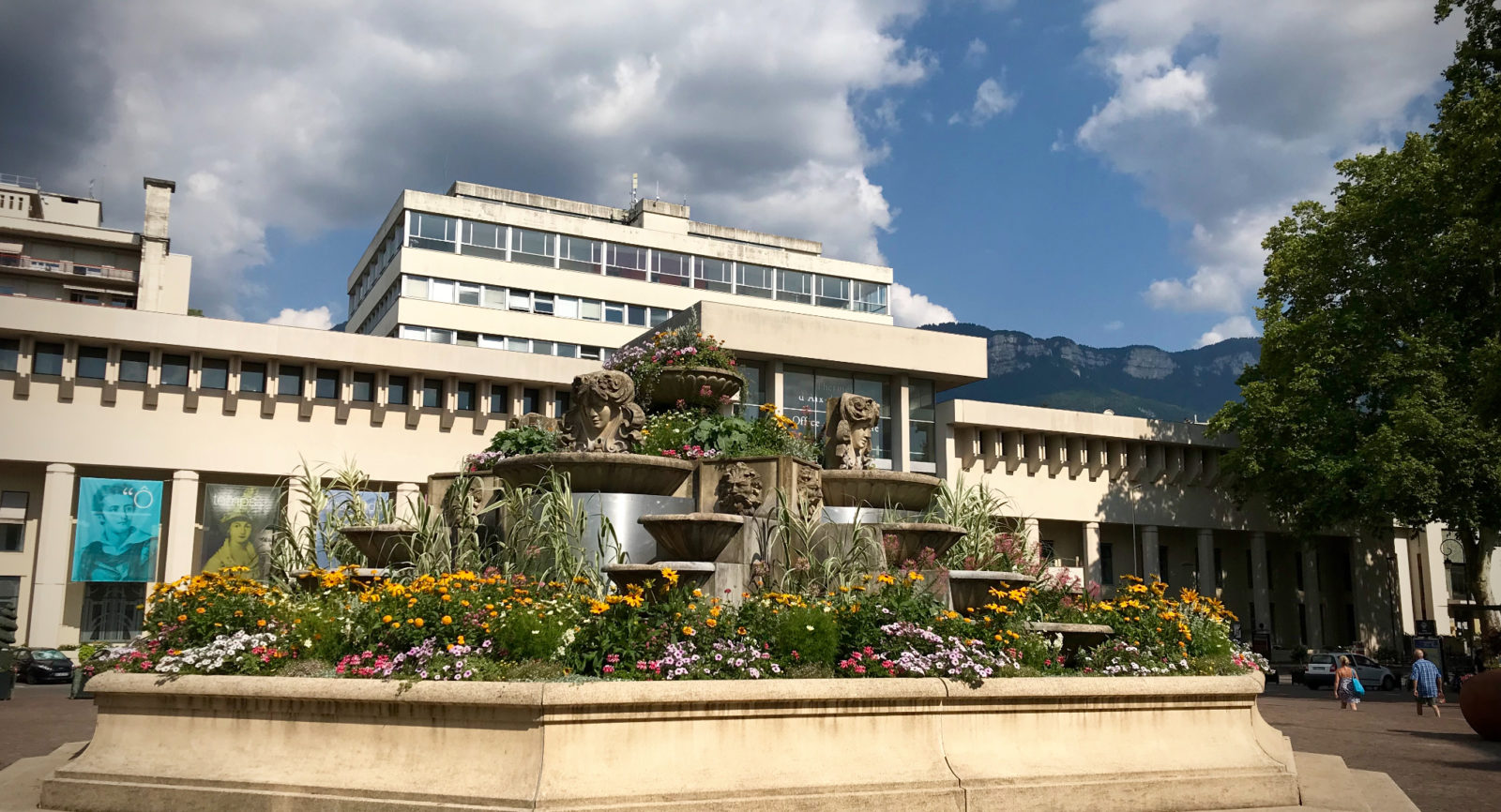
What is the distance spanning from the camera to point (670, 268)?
5700 centimetres

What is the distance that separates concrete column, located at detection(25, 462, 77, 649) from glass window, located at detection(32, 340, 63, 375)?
2.91m

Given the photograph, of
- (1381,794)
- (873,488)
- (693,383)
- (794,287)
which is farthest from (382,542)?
(794,287)

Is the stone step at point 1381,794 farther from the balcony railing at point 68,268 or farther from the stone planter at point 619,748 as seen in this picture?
the balcony railing at point 68,268

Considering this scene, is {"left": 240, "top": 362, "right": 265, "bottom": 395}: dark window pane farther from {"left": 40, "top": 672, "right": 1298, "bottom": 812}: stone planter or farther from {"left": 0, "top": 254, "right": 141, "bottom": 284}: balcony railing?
{"left": 0, "top": 254, "right": 141, "bottom": 284}: balcony railing

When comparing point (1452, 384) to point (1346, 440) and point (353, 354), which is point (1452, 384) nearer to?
point (1346, 440)

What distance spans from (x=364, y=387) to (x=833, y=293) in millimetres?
29422

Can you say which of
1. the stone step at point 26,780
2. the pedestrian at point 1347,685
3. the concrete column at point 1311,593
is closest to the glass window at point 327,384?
the stone step at point 26,780

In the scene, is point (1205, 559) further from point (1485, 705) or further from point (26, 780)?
point (26, 780)

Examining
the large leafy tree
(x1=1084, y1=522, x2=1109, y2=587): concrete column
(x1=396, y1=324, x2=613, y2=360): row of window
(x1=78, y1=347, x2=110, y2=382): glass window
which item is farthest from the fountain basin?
(x1=396, y1=324, x2=613, y2=360): row of window

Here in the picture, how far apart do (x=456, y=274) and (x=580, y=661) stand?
4712 centimetres

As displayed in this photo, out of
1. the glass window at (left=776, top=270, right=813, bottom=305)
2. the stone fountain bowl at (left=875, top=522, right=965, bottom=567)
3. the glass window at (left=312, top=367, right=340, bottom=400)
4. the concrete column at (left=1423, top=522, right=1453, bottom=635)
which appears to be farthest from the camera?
the glass window at (left=776, top=270, right=813, bottom=305)

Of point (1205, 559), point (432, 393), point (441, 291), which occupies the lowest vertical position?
point (1205, 559)

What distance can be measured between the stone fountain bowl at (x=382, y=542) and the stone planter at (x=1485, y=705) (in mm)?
16132

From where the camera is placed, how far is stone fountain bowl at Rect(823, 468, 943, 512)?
12.4 m
